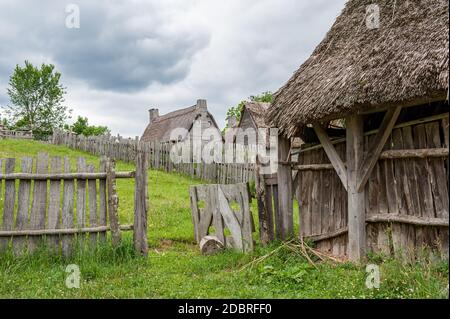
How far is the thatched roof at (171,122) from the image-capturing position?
3195 cm

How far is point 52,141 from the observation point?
2931 cm

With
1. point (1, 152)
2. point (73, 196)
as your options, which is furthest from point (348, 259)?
point (1, 152)

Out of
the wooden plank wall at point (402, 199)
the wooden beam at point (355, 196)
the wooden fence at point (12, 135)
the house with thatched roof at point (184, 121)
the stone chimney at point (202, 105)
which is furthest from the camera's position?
the wooden fence at point (12, 135)

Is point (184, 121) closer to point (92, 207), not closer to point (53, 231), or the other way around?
point (92, 207)

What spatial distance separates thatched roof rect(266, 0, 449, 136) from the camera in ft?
15.6

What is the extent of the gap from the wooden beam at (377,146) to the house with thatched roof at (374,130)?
1 cm

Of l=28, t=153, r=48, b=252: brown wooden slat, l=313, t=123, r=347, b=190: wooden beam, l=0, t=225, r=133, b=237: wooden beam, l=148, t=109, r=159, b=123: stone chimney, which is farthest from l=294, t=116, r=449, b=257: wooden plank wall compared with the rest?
l=148, t=109, r=159, b=123: stone chimney

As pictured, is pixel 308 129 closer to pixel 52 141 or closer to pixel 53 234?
pixel 53 234

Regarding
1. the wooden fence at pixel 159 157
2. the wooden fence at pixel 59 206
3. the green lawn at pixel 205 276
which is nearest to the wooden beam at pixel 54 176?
the wooden fence at pixel 59 206

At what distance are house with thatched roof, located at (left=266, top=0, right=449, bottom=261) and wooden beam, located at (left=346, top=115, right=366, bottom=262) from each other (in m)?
0.01

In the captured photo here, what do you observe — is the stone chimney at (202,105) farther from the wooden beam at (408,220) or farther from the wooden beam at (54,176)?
the wooden beam at (408,220)

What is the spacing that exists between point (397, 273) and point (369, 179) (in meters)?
1.80

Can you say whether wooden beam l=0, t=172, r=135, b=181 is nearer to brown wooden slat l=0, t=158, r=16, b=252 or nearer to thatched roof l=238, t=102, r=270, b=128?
brown wooden slat l=0, t=158, r=16, b=252

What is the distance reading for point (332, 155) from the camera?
20.9ft
